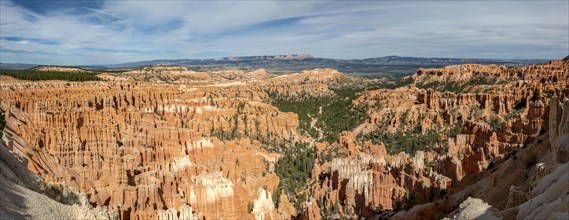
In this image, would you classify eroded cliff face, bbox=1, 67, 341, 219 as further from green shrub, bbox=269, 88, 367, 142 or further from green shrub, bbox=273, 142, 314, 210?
green shrub, bbox=269, 88, 367, 142

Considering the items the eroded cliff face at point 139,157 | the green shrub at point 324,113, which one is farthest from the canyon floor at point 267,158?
the green shrub at point 324,113

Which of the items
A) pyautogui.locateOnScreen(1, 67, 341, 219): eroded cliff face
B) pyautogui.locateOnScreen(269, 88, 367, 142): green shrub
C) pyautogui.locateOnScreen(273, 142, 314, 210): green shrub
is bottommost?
pyautogui.locateOnScreen(273, 142, 314, 210): green shrub

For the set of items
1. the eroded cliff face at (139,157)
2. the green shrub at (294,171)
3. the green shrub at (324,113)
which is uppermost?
the eroded cliff face at (139,157)

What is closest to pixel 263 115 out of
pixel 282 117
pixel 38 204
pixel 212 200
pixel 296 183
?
pixel 282 117

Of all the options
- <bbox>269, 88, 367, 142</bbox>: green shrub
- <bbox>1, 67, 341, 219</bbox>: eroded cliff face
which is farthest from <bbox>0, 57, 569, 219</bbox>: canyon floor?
<bbox>269, 88, 367, 142</bbox>: green shrub

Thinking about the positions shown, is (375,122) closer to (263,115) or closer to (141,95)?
(263,115)

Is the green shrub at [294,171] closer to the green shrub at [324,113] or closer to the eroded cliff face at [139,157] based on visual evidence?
the eroded cliff face at [139,157]

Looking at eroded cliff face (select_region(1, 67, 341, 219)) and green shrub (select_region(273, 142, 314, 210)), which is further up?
eroded cliff face (select_region(1, 67, 341, 219))

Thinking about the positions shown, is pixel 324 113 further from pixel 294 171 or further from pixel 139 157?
pixel 139 157
